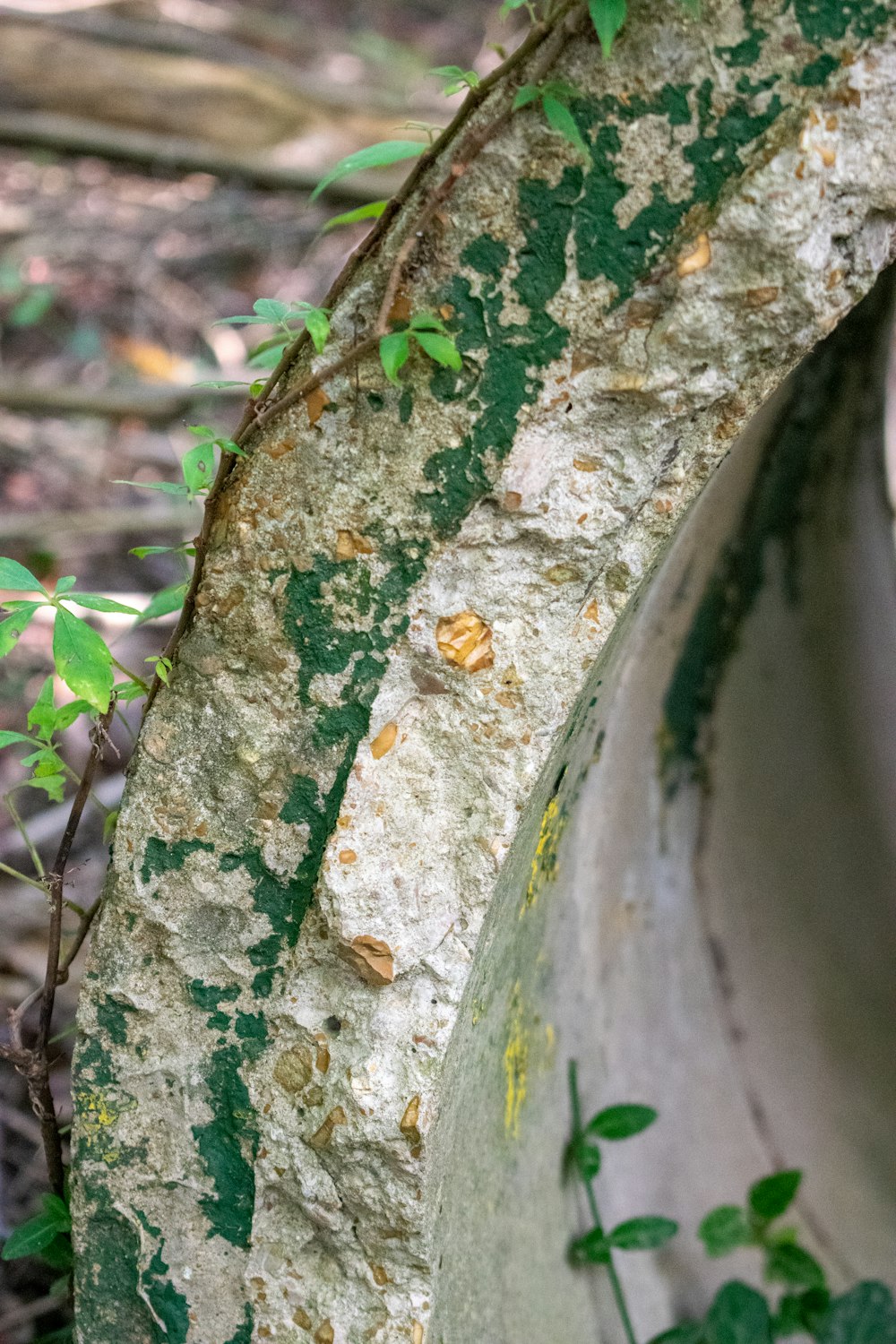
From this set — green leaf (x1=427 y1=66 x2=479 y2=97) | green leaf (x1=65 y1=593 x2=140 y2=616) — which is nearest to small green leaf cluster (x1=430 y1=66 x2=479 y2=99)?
green leaf (x1=427 y1=66 x2=479 y2=97)

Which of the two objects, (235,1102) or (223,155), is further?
(223,155)

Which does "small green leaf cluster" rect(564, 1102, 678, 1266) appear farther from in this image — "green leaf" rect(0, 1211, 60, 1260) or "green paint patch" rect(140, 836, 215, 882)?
"green paint patch" rect(140, 836, 215, 882)

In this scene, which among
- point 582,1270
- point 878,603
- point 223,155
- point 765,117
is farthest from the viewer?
point 223,155

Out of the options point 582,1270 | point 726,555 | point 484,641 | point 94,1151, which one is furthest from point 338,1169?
point 726,555

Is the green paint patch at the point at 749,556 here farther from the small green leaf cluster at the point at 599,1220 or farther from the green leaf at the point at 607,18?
the green leaf at the point at 607,18

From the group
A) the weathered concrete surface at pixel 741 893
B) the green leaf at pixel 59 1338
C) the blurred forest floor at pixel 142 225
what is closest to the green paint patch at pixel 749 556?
the weathered concrete surface at pixel 741 893

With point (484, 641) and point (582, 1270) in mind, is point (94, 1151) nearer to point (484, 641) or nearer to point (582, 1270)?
point (484, 641)

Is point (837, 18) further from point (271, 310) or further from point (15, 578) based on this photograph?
point (15, 578)
